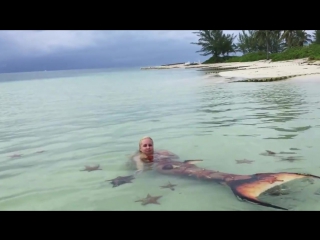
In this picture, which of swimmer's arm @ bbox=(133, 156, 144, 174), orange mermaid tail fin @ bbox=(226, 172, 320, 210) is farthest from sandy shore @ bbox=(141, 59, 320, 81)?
orange mermaid tail fin @ bbox=(226, 172, 320, 210)

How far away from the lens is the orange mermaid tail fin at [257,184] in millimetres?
4508

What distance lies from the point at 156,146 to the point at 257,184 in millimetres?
4106

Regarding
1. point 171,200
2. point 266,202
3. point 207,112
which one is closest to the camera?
point 266,202

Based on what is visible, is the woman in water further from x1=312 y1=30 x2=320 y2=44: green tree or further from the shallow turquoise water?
x1=312 y1=30 x2=320 y2=44: green tree

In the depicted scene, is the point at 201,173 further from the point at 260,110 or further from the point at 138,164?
the point at 260,110

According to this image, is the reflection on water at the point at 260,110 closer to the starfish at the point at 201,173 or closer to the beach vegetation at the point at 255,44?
the starfish at the point at 201,173

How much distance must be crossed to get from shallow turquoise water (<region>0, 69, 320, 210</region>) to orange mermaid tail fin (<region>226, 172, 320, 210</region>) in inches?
5.0

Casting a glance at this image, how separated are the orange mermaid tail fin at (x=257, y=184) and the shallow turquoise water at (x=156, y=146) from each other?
0.42 feet

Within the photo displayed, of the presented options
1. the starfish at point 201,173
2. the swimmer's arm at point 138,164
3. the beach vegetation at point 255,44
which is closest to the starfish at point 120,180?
the swimmer's arm at point 138,164

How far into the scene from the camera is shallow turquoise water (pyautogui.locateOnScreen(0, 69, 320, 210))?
5.15m
